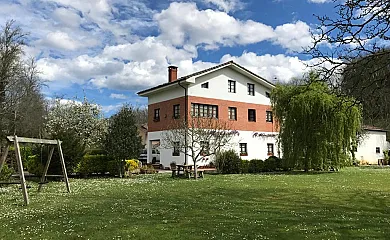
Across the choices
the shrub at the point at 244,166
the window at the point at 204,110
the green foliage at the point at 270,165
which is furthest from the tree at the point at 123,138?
the green foliage at the point at 270,165

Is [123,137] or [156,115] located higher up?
[156,115]

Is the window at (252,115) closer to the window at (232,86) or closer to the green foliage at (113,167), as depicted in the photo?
the window at (232,86)

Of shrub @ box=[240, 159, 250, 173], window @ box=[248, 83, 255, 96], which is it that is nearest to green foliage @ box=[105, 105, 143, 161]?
shrub @ box=[240, 159, 250, 173]

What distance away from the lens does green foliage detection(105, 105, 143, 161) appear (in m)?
21.0

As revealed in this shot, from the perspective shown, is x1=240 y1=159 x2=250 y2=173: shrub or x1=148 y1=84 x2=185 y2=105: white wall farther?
x1=148 y1=84 x2=185 y2=105: white wall

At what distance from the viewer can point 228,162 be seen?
929 inches

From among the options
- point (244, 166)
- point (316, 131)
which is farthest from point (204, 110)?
point (316, 131)

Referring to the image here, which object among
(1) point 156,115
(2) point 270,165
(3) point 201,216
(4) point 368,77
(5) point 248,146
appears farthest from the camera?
(1) point 156,115

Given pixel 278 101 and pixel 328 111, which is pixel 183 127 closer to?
pixel 278 101

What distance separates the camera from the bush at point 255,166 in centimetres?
2509

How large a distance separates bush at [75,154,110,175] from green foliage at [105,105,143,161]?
0.77m

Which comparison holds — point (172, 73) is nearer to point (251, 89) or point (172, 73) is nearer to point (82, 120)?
point (251, 89)

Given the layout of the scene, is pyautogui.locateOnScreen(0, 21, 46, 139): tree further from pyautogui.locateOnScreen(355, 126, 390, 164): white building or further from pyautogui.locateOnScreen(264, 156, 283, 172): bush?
pyautogui.locateOnScreen(355, 126, 390, 164): white building

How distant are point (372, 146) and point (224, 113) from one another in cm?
2025
